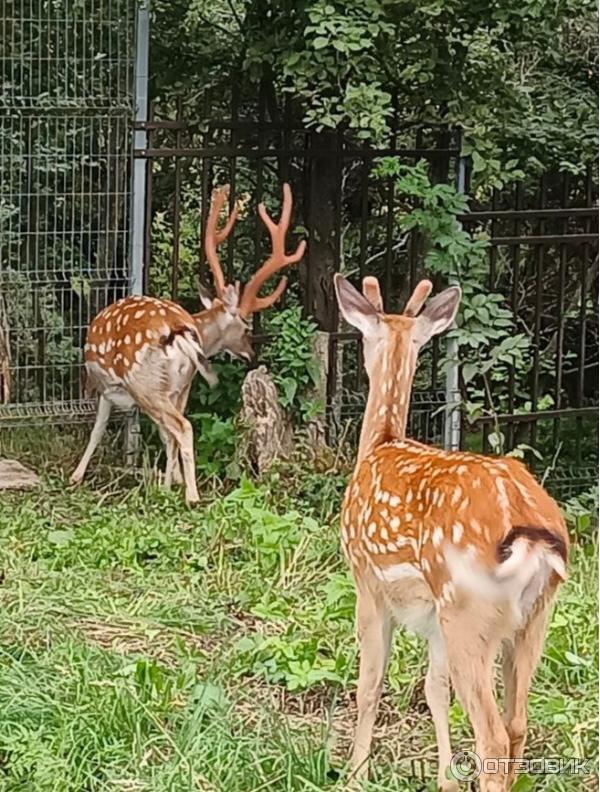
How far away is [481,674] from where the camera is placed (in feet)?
9.04

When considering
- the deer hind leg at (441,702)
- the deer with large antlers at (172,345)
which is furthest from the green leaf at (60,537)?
the deer hind leg at (441,702)

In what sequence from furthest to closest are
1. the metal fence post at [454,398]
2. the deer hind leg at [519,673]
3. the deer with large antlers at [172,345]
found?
1. the metal fence post at [454,398]
2. the deer with large antlers at [172,345]
3. the deer hind leg at [519,673]

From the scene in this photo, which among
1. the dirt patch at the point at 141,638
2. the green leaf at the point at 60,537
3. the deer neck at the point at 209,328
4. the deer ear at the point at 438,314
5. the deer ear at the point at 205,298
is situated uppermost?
the deer ear at the point at 438,314

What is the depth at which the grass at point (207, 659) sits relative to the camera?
3.30 m

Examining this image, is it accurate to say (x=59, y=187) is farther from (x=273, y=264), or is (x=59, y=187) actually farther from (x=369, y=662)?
(x=369, y=662)

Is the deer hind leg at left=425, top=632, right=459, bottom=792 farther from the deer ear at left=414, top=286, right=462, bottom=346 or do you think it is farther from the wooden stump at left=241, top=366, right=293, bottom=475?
the wooden stump at left=241, top=366, right=293, bottom=475

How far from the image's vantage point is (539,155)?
6.67 m

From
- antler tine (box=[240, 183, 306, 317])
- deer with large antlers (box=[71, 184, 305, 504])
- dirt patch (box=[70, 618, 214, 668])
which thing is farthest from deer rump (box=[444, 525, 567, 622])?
antler tine (box=[240, 183, 306, 317])

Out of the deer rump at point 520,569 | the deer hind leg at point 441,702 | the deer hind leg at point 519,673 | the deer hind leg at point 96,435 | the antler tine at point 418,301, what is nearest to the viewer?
the deer rump at point 520,569

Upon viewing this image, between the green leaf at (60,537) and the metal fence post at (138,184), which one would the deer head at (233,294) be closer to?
the metal fence post at (138,184)

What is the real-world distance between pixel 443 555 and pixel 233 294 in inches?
133

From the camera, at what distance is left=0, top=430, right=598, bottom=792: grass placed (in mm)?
3299

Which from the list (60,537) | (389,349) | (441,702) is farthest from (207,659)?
(60,537)

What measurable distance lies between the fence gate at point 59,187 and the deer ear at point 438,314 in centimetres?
306
